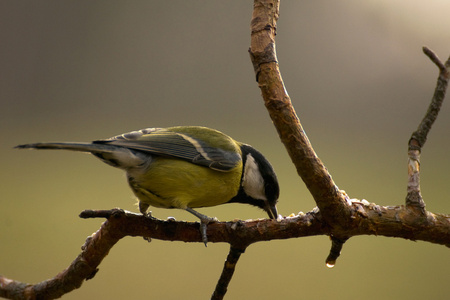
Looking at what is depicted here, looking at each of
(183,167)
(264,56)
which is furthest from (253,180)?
(264,56)

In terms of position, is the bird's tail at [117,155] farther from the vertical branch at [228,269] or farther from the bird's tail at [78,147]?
the vertical branch at [228,269]

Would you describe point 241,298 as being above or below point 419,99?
below

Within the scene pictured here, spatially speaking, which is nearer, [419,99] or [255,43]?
[255,43]

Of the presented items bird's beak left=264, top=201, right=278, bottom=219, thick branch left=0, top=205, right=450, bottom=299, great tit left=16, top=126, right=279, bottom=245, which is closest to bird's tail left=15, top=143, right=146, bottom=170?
great tit left=16, top=126, right=279, bottom=245

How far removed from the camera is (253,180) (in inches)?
65.8

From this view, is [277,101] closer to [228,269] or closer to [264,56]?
[264,56]

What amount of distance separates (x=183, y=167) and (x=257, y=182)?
324 millimetres

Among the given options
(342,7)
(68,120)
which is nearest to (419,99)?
(342,7)

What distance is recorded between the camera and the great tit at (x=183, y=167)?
4.66ft

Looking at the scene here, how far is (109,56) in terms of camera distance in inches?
112

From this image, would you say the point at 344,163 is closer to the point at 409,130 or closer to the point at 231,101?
the point at 409,130

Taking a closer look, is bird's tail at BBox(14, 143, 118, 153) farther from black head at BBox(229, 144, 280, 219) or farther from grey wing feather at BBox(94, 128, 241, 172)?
black head at BBox(229, 144, 280, 219)

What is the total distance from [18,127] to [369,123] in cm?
222

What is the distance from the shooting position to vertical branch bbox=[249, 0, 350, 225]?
922mm
